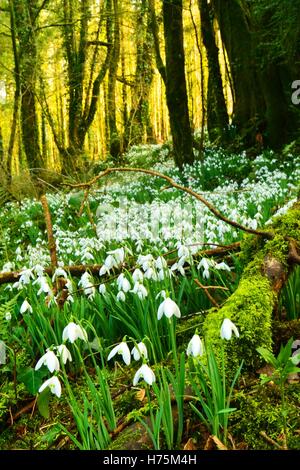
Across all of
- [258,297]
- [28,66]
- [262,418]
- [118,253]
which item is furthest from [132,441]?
[28,66]

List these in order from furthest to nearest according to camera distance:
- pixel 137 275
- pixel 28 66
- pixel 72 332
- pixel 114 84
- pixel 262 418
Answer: pixel 114 84 → pixel 28 66 → pixel 137 275 → pixel 72 332 → pixel 262 418

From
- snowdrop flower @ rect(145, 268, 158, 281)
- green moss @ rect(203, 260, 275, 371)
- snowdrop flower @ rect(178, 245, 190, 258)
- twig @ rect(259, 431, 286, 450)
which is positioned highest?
snowdrop flower @ rect(178, 245, 190, 258)

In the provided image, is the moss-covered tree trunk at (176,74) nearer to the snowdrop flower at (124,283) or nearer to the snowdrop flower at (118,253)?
the snowdrop flower at (118,253)

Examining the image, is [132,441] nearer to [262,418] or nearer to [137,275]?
[262,418]

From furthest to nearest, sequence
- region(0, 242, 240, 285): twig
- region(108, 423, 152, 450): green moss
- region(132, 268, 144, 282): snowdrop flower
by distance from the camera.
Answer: region(0, 242, 240, 285): twig
region(132, 268, 144, 282): snowdrop flower
region(108, 423, 152, 450): green moss

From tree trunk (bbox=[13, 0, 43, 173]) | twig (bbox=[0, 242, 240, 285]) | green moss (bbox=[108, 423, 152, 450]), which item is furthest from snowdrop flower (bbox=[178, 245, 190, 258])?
tree trunk (bbox=[13, 0, 43, 173])

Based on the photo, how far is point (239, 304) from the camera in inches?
84.2

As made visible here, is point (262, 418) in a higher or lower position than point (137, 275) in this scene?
lower

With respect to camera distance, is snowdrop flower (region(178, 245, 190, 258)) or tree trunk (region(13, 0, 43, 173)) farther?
tree trunk (region(13, 0, 43, 173))

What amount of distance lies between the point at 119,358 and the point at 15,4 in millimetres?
12280

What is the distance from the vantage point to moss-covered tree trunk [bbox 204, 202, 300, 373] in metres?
1.96

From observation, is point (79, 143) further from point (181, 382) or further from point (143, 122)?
point (181, 382)

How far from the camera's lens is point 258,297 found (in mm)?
2168

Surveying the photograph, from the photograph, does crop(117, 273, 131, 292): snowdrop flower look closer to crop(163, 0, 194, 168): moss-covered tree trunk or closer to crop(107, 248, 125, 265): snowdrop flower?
crop(107, 248, 125, 265): snowdrop flower
